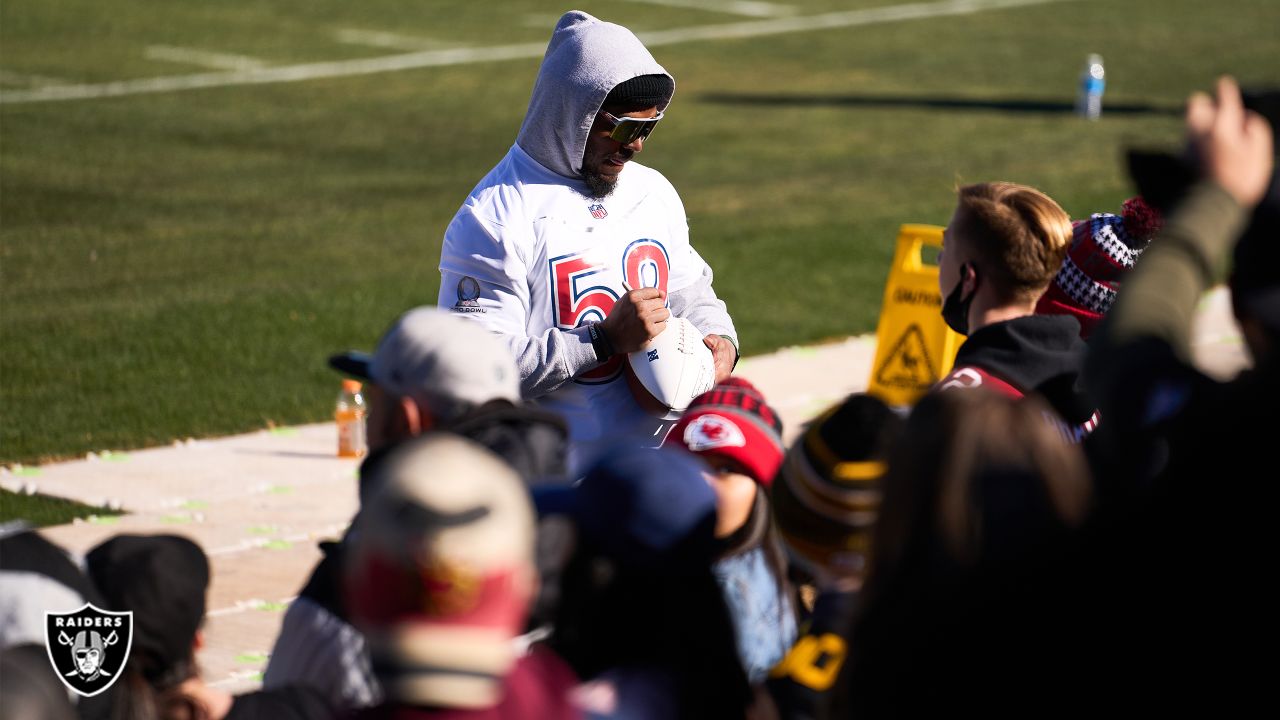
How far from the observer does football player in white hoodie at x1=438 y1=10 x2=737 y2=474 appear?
211 inches

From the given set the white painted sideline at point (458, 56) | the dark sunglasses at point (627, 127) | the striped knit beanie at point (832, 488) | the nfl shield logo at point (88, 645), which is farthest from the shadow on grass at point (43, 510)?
the white painted sideline at point (458, 56)

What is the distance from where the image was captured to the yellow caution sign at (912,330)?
1000 centimetres

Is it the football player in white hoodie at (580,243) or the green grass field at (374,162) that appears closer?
the football player in white hoodie at (580,243)

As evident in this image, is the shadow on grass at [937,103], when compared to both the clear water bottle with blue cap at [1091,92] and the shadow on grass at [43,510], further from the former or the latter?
the shadow on grass at [43,510]

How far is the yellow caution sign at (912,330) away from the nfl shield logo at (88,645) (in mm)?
6759

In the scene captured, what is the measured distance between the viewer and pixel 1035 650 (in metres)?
2.73

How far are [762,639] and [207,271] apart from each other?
35.0 ft

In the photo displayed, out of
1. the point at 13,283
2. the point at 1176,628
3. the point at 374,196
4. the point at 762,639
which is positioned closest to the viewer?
the point at 1176,628

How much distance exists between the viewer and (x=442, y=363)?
367 cm

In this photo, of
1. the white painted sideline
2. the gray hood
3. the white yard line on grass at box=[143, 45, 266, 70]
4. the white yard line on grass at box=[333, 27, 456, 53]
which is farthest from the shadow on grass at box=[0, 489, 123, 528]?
the white yard line on grass at box=[333, 27, 456, 53]

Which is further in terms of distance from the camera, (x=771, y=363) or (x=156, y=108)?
(x=156, y=108)

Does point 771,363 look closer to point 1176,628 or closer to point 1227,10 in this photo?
point 1176,628

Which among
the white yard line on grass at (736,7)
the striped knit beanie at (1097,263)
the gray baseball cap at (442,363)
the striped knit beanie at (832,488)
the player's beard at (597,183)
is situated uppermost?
Answer: the gray baseball cap at (442,363)

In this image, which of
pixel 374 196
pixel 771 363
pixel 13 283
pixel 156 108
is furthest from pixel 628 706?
pixel 156 108
